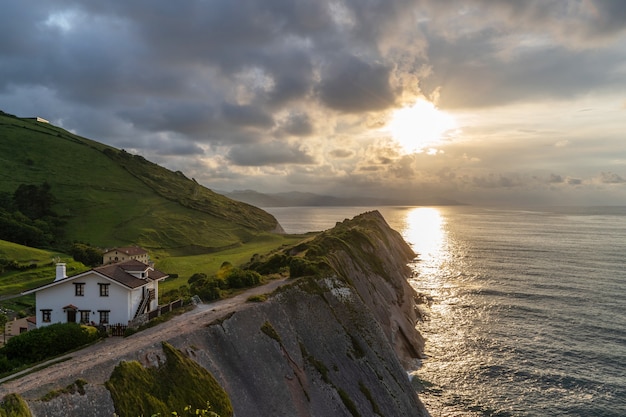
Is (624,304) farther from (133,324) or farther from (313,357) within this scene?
(133,324)

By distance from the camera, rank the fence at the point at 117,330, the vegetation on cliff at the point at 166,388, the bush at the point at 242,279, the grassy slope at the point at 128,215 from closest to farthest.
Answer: the vegetation on cliff at the point at 166,388, the fence at the point at 117,330, the bush at the point at 242,279, the grassy slope at the point at 128,215

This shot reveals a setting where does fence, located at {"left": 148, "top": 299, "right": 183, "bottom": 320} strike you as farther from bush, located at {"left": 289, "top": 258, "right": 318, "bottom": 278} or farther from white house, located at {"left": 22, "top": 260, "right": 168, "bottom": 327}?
bush, located at {"left": 289, "top": 258, "right": 318, "bottom": 278}

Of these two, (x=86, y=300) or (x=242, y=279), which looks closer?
(x=86, y=300)

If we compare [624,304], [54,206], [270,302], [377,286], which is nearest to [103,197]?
[54,206]

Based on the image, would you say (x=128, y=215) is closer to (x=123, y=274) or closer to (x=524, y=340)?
(x=123, y=274)

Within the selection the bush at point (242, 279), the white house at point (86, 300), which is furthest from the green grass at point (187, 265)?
the white house at point (86, 300)

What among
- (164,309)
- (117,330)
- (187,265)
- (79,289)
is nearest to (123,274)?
(79,289)

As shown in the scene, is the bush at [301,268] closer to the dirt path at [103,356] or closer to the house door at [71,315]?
the dirt path at [103,356]
